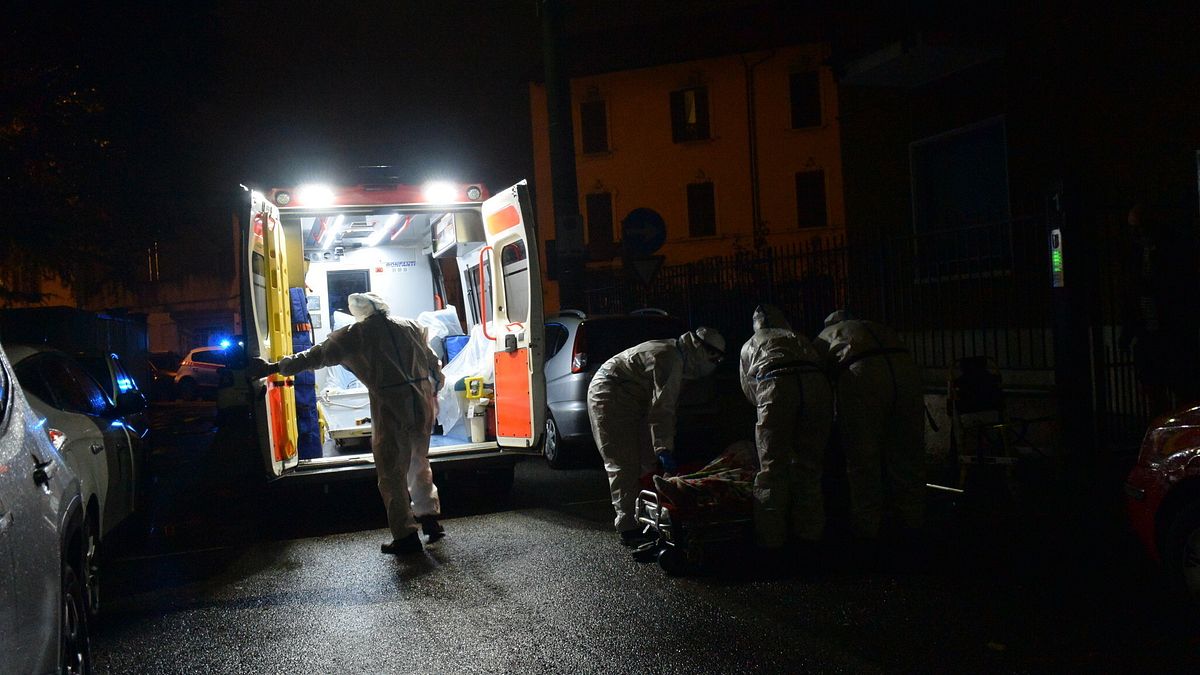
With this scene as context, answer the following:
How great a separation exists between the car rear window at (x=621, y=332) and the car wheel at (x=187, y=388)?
73.6 ft

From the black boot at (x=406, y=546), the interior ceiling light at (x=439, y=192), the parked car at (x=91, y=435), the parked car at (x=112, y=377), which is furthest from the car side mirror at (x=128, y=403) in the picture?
the interior ceiling light at (x=439, y=192)

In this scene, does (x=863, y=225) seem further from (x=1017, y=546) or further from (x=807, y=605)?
(x=807, y=605)

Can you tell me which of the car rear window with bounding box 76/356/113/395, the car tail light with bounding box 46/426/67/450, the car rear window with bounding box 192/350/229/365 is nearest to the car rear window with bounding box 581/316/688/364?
the car rear window with bounding box 76/356/113/395

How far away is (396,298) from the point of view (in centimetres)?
1312

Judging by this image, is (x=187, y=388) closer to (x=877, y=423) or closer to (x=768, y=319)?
(x=768, y=319)

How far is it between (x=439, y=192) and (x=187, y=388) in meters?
23.5

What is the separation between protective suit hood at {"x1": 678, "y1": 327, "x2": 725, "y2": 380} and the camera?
283 inches

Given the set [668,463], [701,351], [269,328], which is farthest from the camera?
[269,328]

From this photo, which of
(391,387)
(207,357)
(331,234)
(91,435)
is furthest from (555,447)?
(207,357)

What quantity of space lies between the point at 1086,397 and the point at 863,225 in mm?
5744

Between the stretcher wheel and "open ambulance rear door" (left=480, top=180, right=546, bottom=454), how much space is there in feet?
8.81

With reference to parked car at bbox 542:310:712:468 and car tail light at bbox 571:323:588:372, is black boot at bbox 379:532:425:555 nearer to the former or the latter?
parked car at bbox 542:310:712:468

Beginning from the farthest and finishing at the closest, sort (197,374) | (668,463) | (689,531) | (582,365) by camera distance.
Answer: (197,374)
(582,365)
(668,463)
(689,531)

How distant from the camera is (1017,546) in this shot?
22.5 ft
